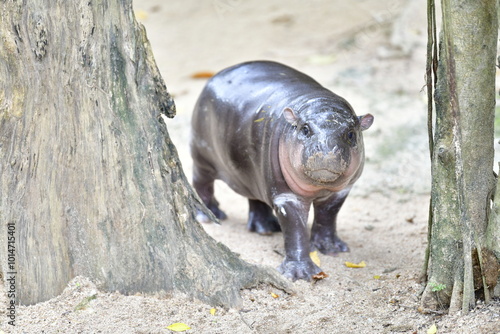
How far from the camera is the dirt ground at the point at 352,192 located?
11.8ft

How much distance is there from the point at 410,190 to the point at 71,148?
3768 mm

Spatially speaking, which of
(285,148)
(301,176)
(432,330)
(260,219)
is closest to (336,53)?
(260,219)

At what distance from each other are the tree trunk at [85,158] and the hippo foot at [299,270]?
0.82m

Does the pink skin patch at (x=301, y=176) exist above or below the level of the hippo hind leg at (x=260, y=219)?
above

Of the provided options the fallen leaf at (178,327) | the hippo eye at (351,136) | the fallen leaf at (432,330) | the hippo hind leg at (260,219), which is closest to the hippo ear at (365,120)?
the hippo eye at (351,136)

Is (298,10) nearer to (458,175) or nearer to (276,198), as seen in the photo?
(276,198)

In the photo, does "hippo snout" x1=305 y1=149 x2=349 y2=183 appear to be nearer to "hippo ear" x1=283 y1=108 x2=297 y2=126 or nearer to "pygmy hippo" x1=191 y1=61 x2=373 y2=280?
"pygmy hippo" x1=191 y1=61 x2=373 y2=280

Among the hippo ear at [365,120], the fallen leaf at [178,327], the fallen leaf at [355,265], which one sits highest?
the hippo ear at [365,120]

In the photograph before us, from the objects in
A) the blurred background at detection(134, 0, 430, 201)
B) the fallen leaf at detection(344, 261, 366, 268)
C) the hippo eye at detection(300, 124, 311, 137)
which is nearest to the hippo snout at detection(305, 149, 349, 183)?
the hippo eye at detection(300, 124, 311, 137)

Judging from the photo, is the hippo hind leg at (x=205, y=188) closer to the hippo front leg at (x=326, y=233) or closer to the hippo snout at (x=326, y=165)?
the hippo front leg at (x=326, y=233)

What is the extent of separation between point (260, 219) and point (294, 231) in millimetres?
1096

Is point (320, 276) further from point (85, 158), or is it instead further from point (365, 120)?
point (85, 158)

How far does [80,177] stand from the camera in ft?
11.8

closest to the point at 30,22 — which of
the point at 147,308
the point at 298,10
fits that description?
the point at 147,308
